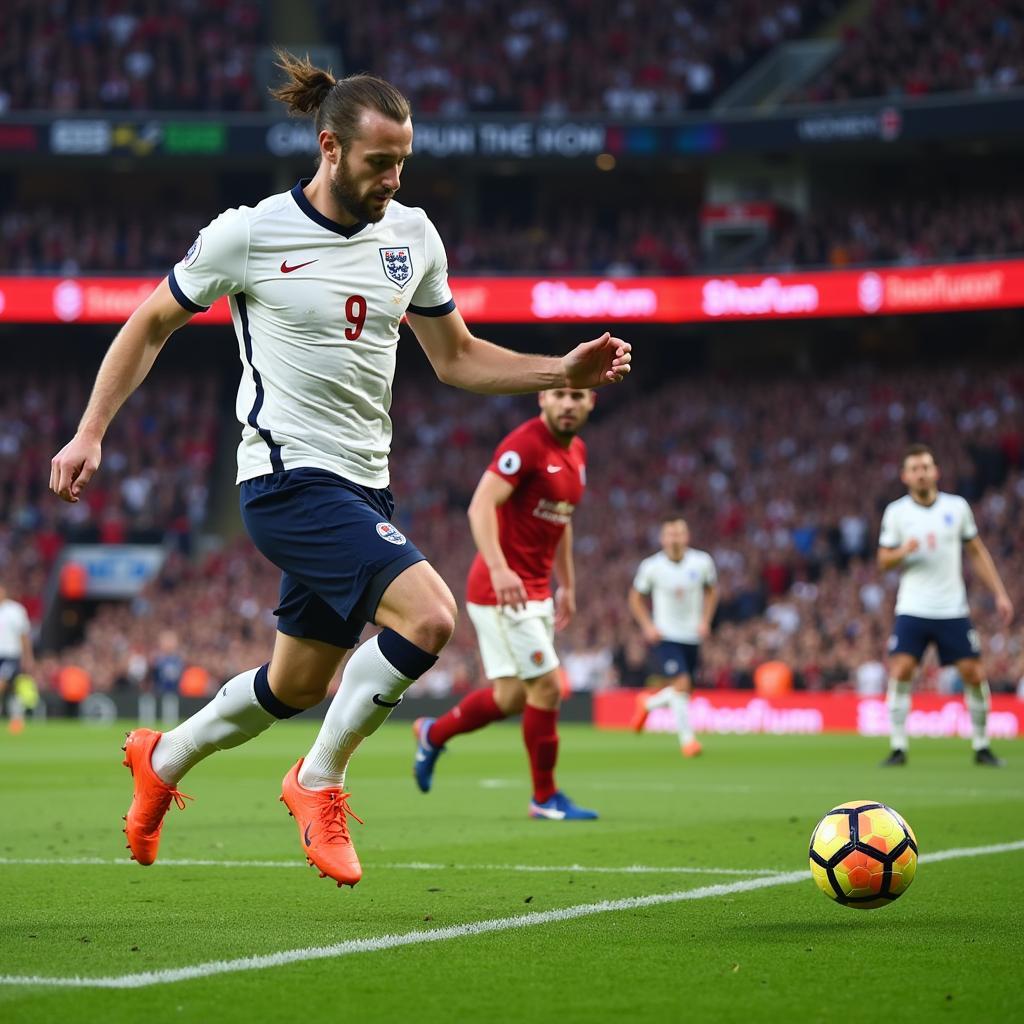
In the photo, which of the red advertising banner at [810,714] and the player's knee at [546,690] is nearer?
the player's knee at [546,690]

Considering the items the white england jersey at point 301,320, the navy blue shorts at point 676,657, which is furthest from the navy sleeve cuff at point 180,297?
the navy blue shorts at point 676,657

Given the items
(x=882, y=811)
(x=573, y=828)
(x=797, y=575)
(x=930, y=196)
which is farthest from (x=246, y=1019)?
(x=930, y=196)

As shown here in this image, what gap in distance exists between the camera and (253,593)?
3500cm

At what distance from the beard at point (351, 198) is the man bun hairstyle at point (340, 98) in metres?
0.10

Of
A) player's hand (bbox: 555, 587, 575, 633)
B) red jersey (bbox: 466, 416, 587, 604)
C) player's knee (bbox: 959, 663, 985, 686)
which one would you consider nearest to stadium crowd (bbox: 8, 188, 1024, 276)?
player's knee (bbox: 959, 663, 985, 686)

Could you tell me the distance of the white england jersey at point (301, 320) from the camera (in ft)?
18.9

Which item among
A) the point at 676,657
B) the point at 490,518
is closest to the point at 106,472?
the point at 676,657

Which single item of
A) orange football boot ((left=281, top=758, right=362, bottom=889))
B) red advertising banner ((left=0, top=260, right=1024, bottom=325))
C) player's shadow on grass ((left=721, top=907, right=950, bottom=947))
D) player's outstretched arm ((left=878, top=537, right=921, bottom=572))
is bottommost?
player's shadow on grass ((left=721, top=907, right=950, bottom=947))

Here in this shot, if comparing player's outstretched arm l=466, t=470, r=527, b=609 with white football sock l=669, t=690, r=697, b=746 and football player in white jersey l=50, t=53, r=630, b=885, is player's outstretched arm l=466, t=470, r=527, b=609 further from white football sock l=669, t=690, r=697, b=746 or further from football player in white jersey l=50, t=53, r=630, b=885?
white football sock l=669, t=690, r=697, b=746

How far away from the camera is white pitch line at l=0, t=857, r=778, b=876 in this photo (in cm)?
744

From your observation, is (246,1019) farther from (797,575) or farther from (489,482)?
(797,575)

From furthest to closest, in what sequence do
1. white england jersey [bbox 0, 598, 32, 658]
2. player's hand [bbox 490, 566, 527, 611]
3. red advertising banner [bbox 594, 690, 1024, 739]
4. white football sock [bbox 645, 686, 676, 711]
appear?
white england jersey [bbox 0, 598, 32, 658] < red advertising banner [bbox 594, 690, 1024, 739] < white football sock [bbox 645, 686, 676, 711] < player's hand [bbox 490, 566, 527, 611]

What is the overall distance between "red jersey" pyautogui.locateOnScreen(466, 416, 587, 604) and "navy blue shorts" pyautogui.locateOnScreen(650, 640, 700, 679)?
7065 millimetres

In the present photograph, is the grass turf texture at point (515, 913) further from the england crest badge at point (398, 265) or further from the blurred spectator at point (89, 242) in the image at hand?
the blurred spectator at point (89, 242)
